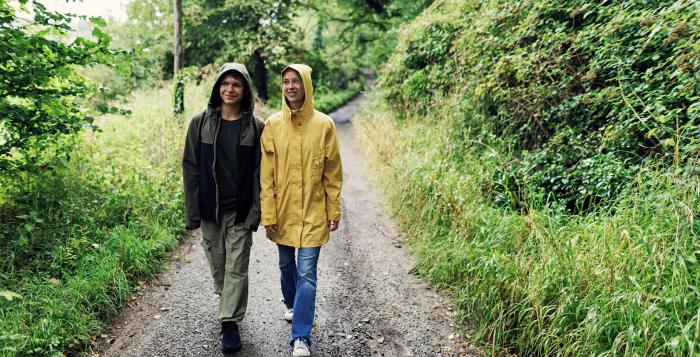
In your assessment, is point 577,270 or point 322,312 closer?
point 577,270

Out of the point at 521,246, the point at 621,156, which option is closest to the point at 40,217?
the point at 521,246

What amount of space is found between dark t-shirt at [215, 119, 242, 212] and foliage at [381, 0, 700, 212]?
3.06m

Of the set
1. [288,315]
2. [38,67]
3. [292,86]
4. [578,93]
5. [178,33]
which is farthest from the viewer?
[178,33]

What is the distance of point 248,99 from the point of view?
3482 millimetres

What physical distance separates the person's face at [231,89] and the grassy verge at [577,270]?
265cm

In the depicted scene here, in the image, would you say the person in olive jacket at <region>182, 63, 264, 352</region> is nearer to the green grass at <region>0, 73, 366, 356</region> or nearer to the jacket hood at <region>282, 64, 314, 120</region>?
the jacket hood at <region>282, 64, 314, 120</region>

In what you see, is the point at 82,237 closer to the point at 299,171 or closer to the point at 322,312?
the point at 322,312

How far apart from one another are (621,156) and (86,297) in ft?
17.4

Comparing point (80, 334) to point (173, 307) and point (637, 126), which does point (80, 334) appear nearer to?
point (173, 307)

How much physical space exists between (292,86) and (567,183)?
3.28 m

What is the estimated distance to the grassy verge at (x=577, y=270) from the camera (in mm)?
2715

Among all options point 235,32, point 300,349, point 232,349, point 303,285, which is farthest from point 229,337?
point 235,32

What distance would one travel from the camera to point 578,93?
5.32 meters

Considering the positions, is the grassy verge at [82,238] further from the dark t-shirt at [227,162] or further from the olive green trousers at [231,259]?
the dark t-shirt at [227,162]
